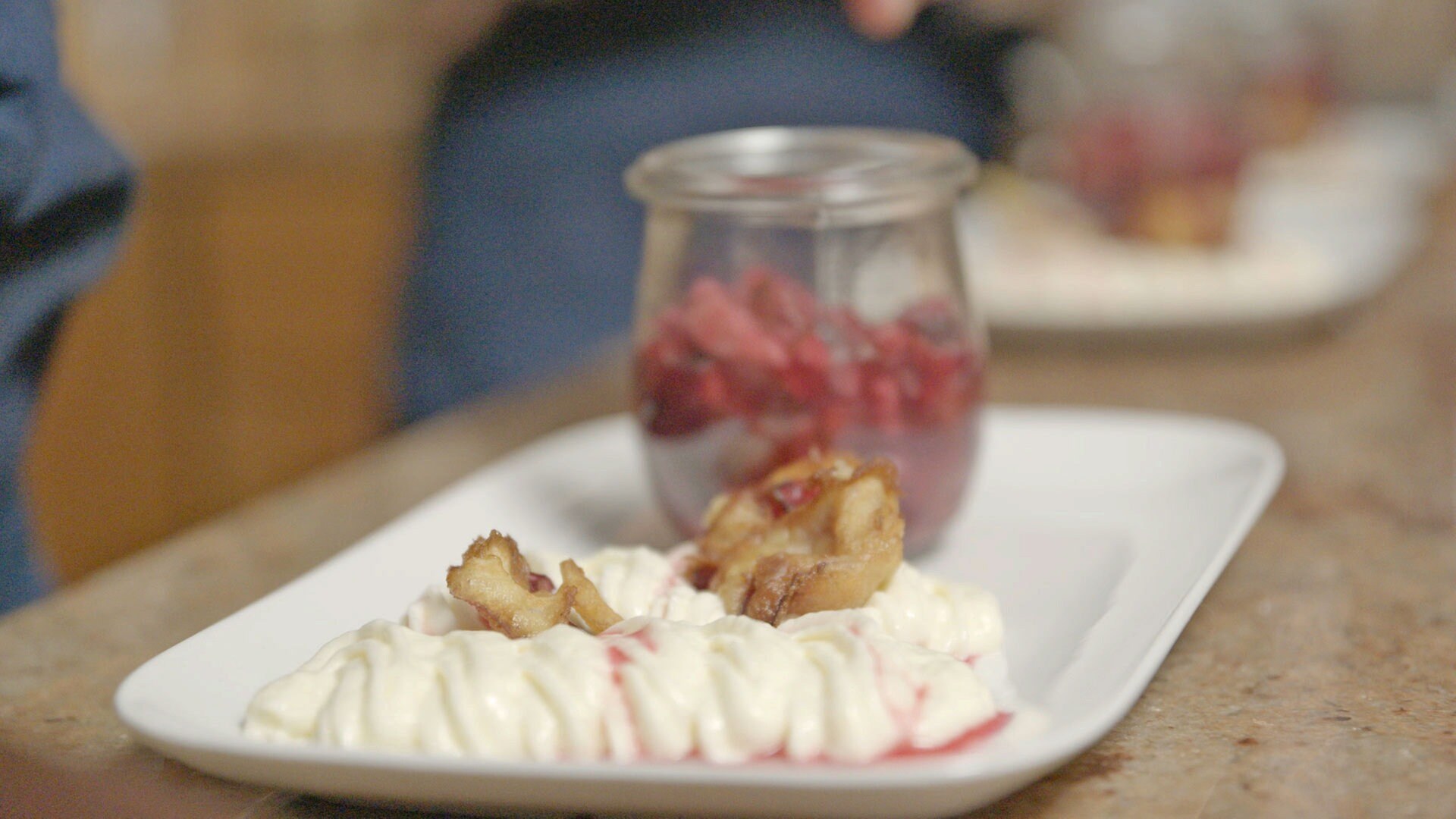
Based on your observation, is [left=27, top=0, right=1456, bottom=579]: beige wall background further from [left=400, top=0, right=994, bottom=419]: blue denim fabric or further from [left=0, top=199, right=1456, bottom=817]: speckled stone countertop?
[left=0, top=199, right=1456, bottom=817]: speckled stone countertop

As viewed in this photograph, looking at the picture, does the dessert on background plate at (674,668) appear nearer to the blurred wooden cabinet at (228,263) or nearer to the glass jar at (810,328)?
the glass jar at (810,328)

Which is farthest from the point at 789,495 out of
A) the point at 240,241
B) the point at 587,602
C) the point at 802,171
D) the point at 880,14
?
the point at 240,241

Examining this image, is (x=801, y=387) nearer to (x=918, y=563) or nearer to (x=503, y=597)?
(x=918, y=563)

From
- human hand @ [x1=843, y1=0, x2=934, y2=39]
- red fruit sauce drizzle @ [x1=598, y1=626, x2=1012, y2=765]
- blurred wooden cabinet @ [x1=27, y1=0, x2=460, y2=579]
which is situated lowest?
blurred wooden cabinet @ [x1=27, y1=0, x2=460, y2=579]

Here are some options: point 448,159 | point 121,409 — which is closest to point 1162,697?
point 448,159

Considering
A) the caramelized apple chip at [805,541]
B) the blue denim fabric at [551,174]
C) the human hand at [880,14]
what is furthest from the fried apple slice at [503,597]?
the blue denim fabric at [551,174]

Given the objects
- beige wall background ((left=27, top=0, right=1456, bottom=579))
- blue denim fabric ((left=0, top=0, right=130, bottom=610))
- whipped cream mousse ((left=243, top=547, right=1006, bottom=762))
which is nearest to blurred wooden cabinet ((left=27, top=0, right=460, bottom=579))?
beige wall background ((left=27, top=0, right=1456, bottom=579))
